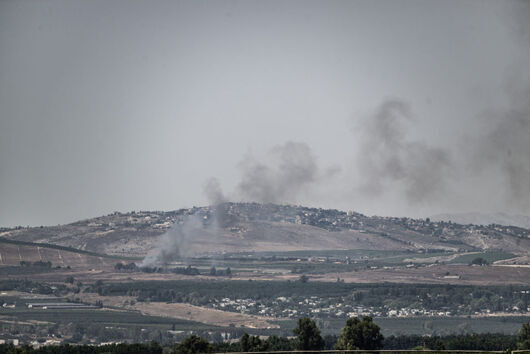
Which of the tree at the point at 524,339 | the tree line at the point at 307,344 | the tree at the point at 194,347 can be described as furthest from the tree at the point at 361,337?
the tree at the point at 524,339

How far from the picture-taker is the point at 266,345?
129375mm

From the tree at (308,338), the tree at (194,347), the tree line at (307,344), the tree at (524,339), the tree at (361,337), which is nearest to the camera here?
the tree at (194,347)

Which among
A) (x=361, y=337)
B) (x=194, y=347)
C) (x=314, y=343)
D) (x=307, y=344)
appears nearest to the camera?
(x=194, y=347)

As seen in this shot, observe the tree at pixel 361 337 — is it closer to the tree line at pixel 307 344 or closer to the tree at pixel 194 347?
the tree line at pixel 307 344

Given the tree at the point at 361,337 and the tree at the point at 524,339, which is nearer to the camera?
the tree at the point at 361,337

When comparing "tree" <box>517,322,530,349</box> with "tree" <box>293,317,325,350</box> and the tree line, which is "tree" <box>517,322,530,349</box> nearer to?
the tree line

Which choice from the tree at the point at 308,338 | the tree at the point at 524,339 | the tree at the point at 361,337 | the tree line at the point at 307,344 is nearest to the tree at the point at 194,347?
the tree line at the point at 307,344

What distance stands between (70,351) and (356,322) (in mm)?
40763

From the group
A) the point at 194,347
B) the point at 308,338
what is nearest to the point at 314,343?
the point at 308,338

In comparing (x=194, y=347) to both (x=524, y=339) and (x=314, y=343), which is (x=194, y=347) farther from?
(x=524, y=339)

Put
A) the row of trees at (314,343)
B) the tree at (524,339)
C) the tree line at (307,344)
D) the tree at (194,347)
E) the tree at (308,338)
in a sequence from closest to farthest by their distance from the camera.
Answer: the tree at (194,347) → the row of trees at (314,343) → the tree line at (307,344) → the tree at (308,338) → the tree at (524,339)

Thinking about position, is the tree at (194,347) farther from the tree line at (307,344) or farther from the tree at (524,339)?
the tree at (524,339)

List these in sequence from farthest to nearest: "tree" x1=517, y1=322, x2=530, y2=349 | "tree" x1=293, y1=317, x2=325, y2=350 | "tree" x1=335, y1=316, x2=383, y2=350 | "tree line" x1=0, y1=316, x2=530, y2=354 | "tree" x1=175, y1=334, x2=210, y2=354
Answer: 1. "tree" x1=517, y1=322, x2=530, y2=349
2. "tree" x1=335, y1=316, x2=383, y2=350
3. "tree" x1=293, y1=317, x2=325, y2=350
4. "tree line" x1=0, y1=316, x2=530, y2=354
5. "tree" x1=175, y1=334, x2=210, y2=354

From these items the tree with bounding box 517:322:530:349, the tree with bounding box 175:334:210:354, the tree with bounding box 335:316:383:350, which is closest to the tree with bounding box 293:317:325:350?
the tree with bounding box 335:316:383:350
